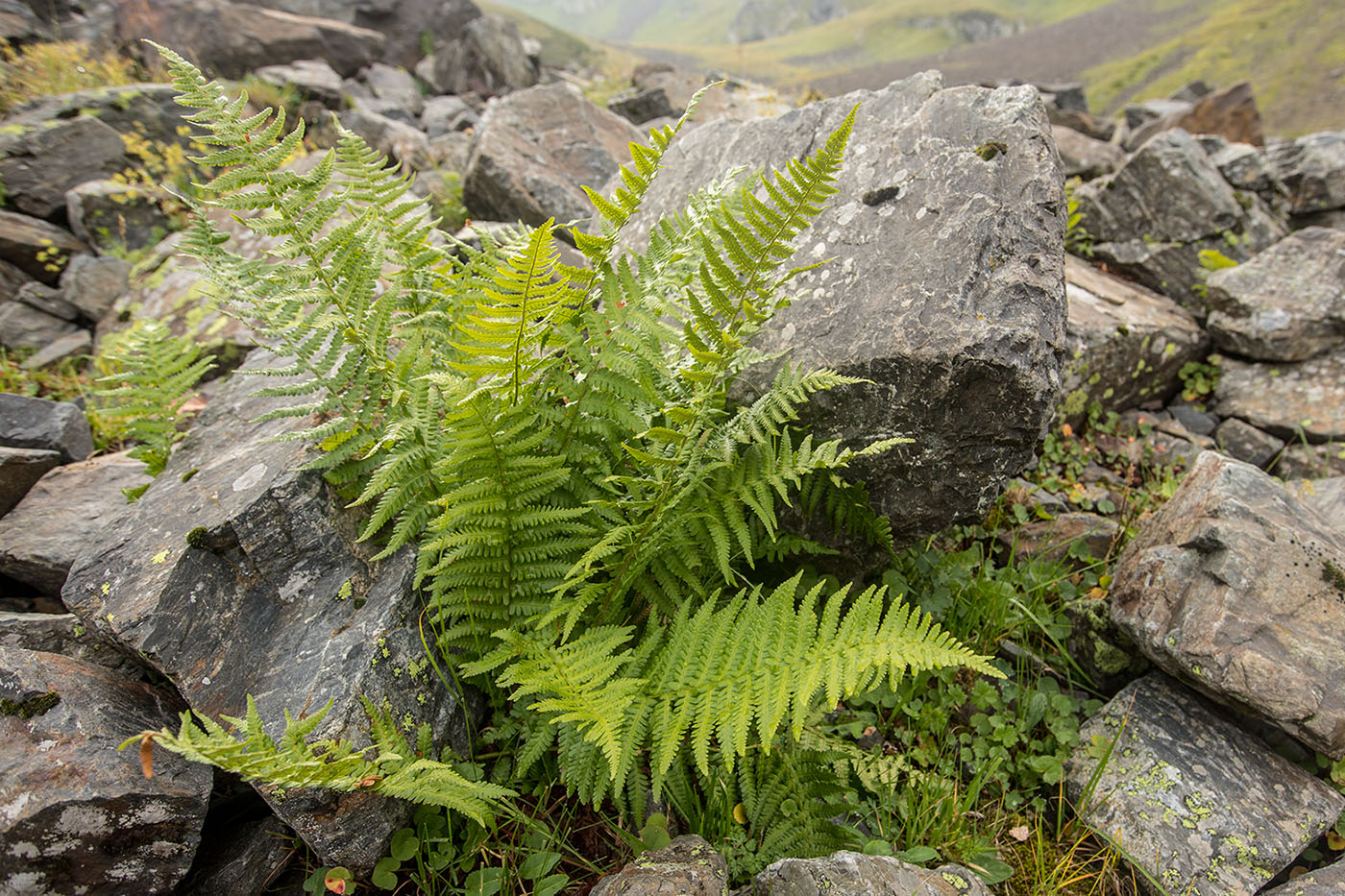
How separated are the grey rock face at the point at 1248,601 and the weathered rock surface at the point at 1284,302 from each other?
2.70 m

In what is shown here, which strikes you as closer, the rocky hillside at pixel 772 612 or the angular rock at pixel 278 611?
the rocky hillside at pixel 772 612

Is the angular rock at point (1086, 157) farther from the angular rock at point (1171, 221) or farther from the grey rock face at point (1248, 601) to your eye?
the grey rock face at point (1248, 601)

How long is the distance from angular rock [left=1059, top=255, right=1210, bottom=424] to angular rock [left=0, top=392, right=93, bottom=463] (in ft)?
20.4

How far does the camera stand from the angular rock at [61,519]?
3.22 meters

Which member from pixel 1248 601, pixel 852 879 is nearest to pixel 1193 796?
pixel 1248 601

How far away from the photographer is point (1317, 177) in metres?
7.46

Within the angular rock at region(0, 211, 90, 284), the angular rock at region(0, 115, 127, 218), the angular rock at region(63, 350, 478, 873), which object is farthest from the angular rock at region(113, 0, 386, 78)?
the angular rock at region(63, 350, 478, 873)

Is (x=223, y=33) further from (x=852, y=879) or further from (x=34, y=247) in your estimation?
(x=852, y=879)

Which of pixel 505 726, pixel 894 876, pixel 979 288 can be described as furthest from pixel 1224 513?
pixel 505 726

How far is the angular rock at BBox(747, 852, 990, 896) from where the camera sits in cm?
207

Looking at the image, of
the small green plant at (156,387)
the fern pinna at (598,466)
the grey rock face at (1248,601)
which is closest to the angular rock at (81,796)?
the fern pinna at (598,466)

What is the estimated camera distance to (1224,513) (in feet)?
10.3

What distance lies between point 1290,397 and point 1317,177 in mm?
4307

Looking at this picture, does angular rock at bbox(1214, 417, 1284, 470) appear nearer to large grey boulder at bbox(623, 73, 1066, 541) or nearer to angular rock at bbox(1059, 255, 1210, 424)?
angular rock at bbox(1059, 255, 1210, 424)
